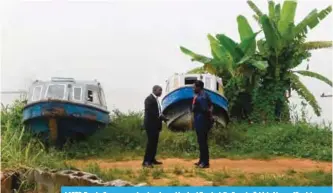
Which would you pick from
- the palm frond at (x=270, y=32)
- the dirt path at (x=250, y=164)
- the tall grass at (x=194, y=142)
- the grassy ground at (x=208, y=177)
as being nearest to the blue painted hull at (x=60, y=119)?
the tall grass at (x=194, y=142)

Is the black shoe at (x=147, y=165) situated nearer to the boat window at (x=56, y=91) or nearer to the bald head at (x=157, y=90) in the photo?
the bald head at (x=157, y=90)

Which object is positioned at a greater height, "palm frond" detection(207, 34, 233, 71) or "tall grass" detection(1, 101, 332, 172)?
"palm frond" detection(207, 34, 233, 71)

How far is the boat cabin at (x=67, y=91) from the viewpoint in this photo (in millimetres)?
12891

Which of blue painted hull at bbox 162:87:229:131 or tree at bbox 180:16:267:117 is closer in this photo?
blue painted hull at bbox 162:87:229:131

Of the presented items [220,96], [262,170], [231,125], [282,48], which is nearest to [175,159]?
[262,170]

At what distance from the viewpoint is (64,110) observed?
39.4ft

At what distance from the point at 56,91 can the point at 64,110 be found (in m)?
1.18

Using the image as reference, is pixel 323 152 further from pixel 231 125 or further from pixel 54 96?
pixel 54 96

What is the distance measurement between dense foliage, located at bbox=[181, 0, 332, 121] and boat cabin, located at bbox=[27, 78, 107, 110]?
407 centimetres

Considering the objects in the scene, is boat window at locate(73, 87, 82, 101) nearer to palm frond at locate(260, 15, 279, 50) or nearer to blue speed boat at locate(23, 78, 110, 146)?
blue speed boat at locate(23, 78, 110, 146)

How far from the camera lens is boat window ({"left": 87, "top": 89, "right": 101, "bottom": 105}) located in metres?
13.4

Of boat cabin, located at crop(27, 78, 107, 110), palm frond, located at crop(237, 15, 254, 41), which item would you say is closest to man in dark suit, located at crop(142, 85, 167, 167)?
boat cabin, located at crop(27, 78, 107, 110)

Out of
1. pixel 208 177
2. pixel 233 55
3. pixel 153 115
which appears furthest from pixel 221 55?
pixel 208 177

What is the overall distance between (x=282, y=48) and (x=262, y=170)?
23.2 ft
